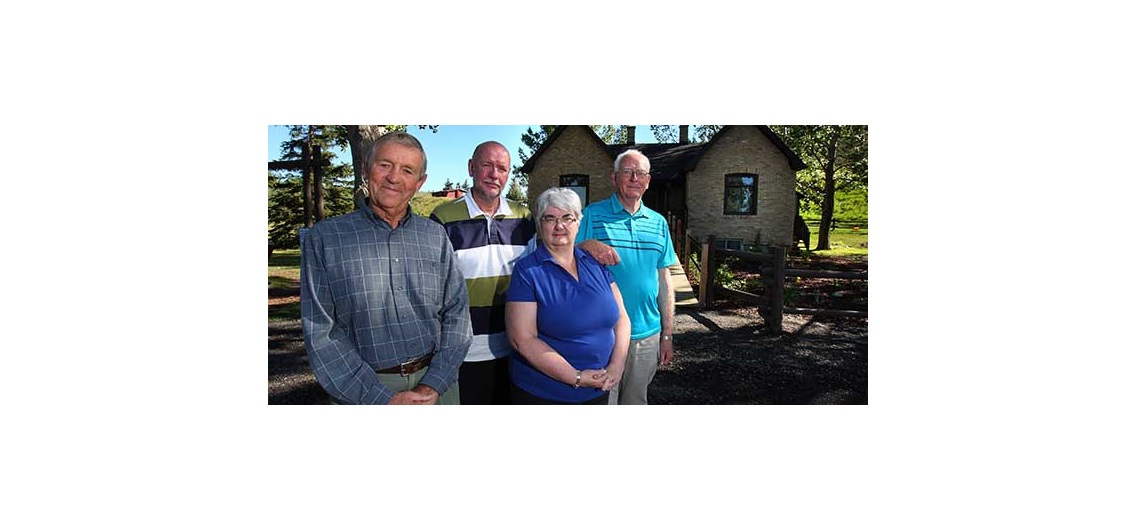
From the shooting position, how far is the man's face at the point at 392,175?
270 cm

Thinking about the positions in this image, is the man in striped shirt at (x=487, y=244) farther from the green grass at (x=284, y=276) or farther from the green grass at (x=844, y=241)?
the green grass at (x=844, y=241)

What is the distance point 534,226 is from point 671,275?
3.22 feet

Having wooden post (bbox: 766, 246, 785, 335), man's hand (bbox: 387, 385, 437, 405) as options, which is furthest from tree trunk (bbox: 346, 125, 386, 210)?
wooden post (bbox: 766, 246, 785, 335)

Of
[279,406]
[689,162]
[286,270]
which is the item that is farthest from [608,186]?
[279,406]

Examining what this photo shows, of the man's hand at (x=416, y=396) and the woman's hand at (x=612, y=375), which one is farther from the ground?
the woman's hand at (x=612, y=375)

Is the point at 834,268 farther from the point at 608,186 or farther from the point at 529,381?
the point at 529,381

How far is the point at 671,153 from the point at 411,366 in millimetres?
2300

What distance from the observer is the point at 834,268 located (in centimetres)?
405

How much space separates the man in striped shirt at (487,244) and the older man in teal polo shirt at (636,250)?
0.41m

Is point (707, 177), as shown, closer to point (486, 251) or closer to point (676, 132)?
point (676, 132)

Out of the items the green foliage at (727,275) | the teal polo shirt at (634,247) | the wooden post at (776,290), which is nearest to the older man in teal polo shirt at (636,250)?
the teal polo shirt at (634,247)

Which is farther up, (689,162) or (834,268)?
(689,162)

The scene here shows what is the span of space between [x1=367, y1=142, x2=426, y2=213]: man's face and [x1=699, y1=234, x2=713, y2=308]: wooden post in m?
2.49

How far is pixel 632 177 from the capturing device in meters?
3.22
